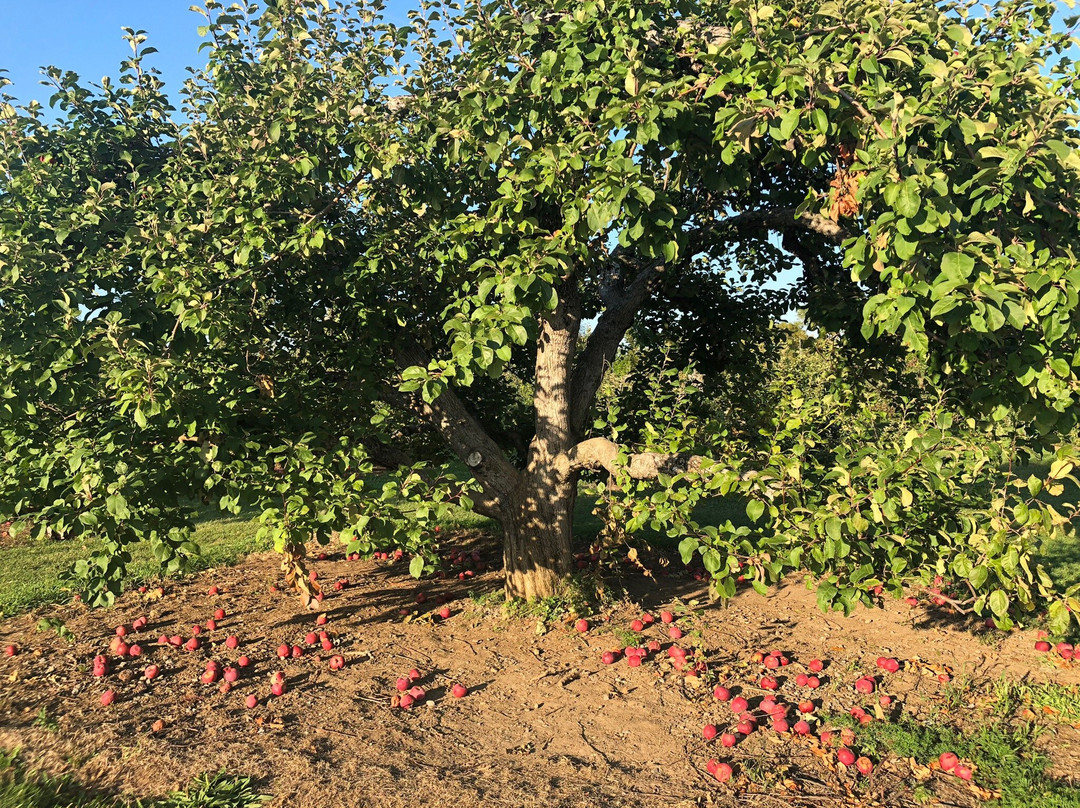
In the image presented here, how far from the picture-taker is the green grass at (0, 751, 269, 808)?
3.11 m

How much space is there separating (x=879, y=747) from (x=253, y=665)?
12.8ft

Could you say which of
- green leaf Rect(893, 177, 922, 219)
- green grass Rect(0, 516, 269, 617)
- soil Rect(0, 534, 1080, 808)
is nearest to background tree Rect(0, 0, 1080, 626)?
green leaf Rect(893, 177, 922, 219)

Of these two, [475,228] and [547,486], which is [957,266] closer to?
[475,228]

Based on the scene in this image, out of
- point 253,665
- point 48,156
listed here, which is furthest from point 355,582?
point 48,156

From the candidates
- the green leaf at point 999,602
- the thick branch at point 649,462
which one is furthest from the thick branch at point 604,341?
the green leaf at point 999,602

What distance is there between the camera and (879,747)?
375 cm

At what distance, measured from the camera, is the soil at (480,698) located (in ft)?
11.2

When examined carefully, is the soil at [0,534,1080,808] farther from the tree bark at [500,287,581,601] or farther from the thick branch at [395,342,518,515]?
the thick branch at [395,342,518,515]

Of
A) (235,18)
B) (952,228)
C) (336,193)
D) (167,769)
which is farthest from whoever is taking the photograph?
(336,193)

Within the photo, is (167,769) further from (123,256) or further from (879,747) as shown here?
(879,747)

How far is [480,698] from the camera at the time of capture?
439cm

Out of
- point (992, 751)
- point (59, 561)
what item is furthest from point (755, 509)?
point (59, 561)

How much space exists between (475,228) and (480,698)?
9.26 feet

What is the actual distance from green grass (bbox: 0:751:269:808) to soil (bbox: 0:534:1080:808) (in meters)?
0.08
